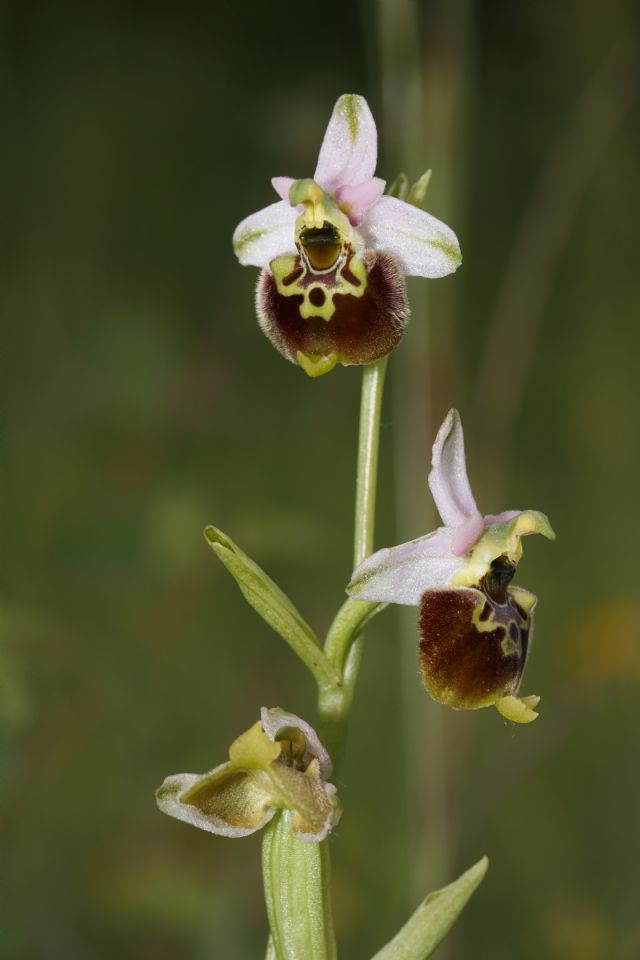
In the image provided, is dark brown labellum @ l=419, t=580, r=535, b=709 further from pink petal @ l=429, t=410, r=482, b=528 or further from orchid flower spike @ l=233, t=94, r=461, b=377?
orchid flower spike @ l=233, t=94, r=461, b=377

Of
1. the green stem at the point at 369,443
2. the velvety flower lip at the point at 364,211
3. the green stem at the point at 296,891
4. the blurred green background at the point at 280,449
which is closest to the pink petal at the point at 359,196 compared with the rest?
the velvety flower lip at the point at 364,211

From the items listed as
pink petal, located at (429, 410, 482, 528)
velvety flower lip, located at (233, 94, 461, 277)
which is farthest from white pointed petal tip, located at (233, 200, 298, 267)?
pink petal, located at (429, 410, 482, 528)

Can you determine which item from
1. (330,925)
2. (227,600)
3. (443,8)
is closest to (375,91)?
(443,8)

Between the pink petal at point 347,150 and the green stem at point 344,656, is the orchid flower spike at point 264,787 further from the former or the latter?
the pink petal at point 347,150

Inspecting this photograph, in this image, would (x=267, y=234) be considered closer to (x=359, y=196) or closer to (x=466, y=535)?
(x=359, y=196)

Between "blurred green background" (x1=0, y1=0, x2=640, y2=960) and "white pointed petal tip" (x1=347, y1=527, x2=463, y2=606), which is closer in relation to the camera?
"white pointed petal tip" (x1=347, y1=527, x2=463, y2=606)

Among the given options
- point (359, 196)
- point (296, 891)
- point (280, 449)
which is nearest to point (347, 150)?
point (359, 196)

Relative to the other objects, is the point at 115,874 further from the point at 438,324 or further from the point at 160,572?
the point at 438,324
